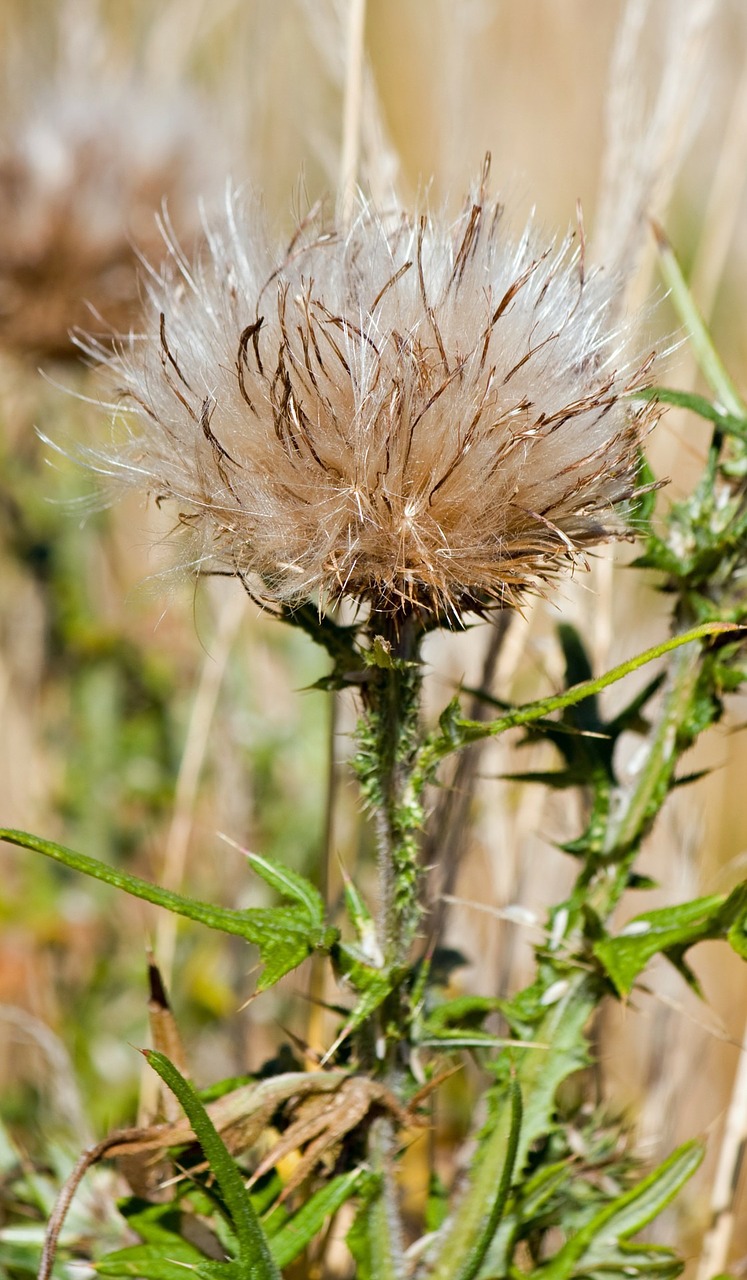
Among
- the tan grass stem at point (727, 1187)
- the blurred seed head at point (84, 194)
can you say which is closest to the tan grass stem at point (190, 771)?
the blurred seed head at point (84, 194)

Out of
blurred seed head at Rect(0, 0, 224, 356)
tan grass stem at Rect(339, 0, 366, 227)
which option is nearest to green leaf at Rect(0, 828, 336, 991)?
tan grass stem at Rect(339, 0, 366, 227)

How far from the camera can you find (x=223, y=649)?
6.48ft

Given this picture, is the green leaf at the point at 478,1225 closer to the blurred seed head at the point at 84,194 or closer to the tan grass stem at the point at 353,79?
the tan grass stem at the point at 353,79

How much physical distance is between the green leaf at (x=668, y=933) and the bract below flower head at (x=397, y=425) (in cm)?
34

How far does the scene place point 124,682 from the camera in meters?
2.96

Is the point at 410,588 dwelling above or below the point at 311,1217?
above

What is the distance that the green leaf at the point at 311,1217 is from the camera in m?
0.93

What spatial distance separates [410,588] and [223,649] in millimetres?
1196

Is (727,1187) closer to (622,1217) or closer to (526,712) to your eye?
(622,1217)

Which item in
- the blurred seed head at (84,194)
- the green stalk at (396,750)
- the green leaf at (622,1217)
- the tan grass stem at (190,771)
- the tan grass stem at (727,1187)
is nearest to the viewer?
the green stalk at (396,750)

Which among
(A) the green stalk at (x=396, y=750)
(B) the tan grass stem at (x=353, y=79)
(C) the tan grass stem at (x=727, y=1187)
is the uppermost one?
(B) the tan grass stem at (x=353, y=79)

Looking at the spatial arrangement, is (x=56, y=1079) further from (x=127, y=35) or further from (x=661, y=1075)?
(x=127, y=35)

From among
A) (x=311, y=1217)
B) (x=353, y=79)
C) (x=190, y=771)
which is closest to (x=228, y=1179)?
(x=311, y=1217)

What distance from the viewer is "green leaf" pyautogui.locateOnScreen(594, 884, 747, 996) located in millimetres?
963
